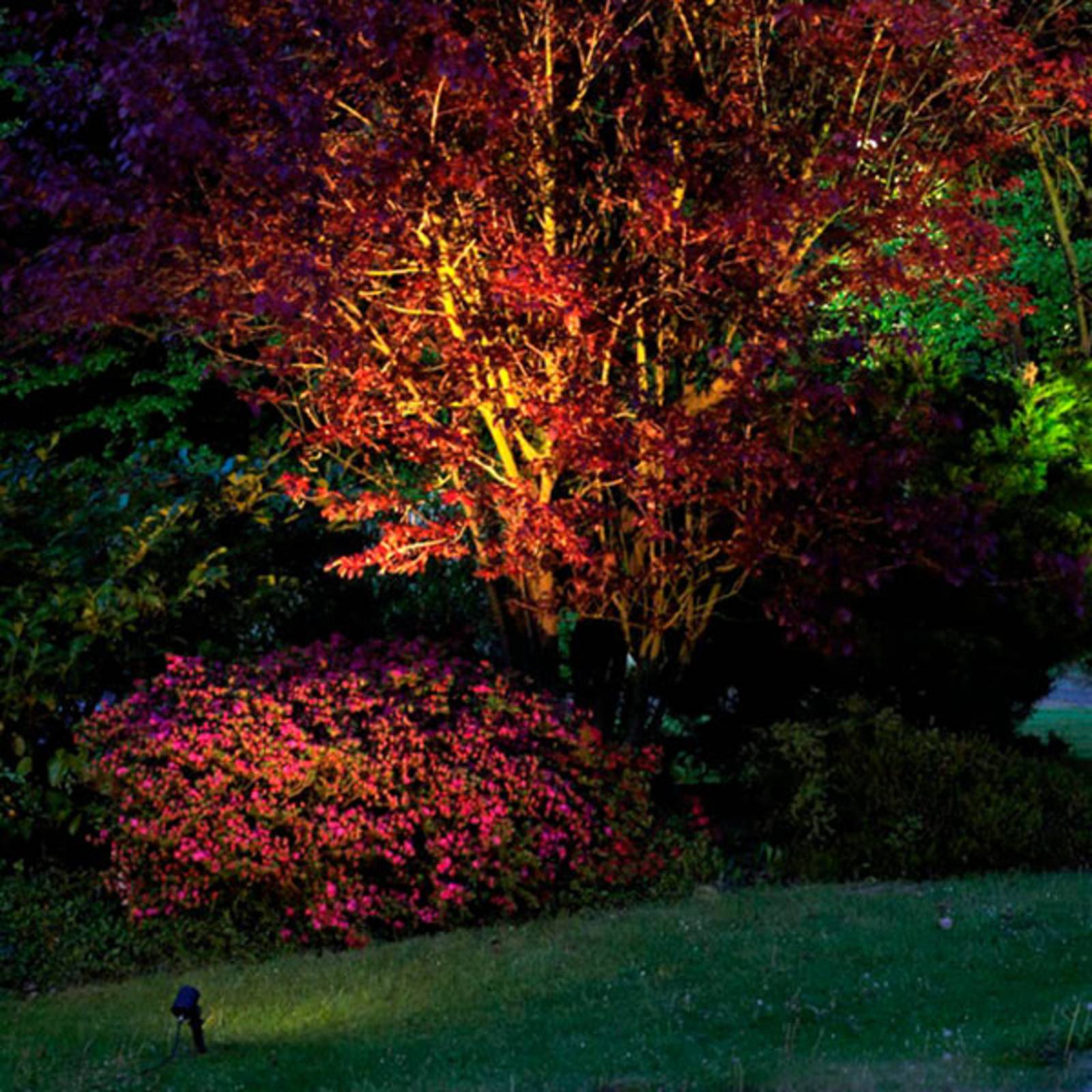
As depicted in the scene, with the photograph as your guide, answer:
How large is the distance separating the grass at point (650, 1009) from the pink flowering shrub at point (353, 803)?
0.44 metres

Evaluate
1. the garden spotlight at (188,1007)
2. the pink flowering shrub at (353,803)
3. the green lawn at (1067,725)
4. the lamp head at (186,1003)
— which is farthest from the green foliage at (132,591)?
the green lawn at (1067,725)

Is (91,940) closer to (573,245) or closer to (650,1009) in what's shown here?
(650,1009)

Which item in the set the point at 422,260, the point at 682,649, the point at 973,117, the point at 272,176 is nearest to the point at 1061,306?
the point at 973,117

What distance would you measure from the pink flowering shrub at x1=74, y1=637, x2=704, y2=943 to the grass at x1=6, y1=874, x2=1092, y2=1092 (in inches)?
A: 17.3

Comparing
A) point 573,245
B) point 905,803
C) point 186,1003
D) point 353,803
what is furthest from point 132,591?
point 186,1003

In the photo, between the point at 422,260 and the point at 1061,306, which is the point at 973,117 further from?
the point at 1061,306

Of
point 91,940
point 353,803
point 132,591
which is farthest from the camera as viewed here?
point 132,591

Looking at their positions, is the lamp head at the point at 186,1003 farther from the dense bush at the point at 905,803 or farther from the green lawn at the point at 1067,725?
the green lawn at the point at 1067,725

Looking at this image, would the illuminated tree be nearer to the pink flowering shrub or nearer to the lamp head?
the pink flowering shrub

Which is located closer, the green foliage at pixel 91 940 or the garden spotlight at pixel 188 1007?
the garden spotlight at pixel 188 1007

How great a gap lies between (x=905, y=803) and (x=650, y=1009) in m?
4.01

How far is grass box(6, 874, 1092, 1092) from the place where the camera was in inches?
241

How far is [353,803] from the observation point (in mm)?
9609

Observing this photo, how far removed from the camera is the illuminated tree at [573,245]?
9805 millimetres
